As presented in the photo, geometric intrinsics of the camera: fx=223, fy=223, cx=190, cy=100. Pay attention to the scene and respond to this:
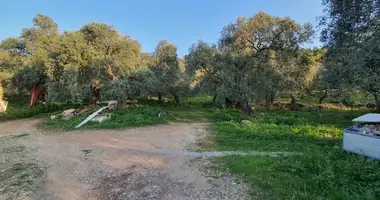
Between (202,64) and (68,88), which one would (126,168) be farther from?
(68,88)

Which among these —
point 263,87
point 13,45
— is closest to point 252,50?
point 263,87

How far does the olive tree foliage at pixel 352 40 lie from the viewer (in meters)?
6.68

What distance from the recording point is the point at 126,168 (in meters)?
6.18

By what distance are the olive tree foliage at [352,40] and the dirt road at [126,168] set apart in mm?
5406

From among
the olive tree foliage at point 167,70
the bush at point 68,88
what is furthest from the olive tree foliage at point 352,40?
the bush at point 68,88

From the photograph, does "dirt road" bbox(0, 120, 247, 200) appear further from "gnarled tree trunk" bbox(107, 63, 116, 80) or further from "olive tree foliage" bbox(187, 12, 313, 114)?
"gnarled tree trunk" bbox(107, 63, 116, 80)

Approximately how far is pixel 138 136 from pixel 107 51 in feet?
28.7

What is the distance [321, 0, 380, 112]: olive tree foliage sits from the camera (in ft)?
21.9

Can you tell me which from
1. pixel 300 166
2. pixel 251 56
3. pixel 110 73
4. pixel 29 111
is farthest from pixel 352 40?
pixel 29 111

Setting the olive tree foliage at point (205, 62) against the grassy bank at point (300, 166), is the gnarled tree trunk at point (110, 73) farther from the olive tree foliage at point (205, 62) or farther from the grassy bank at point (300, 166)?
the grassy bank at point (300, 166)

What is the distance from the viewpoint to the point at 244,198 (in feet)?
14.3

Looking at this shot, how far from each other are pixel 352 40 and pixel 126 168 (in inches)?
348

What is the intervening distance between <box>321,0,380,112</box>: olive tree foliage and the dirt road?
5.41 meters

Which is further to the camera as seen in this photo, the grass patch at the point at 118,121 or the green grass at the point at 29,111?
the green grass at the point at 29,111
